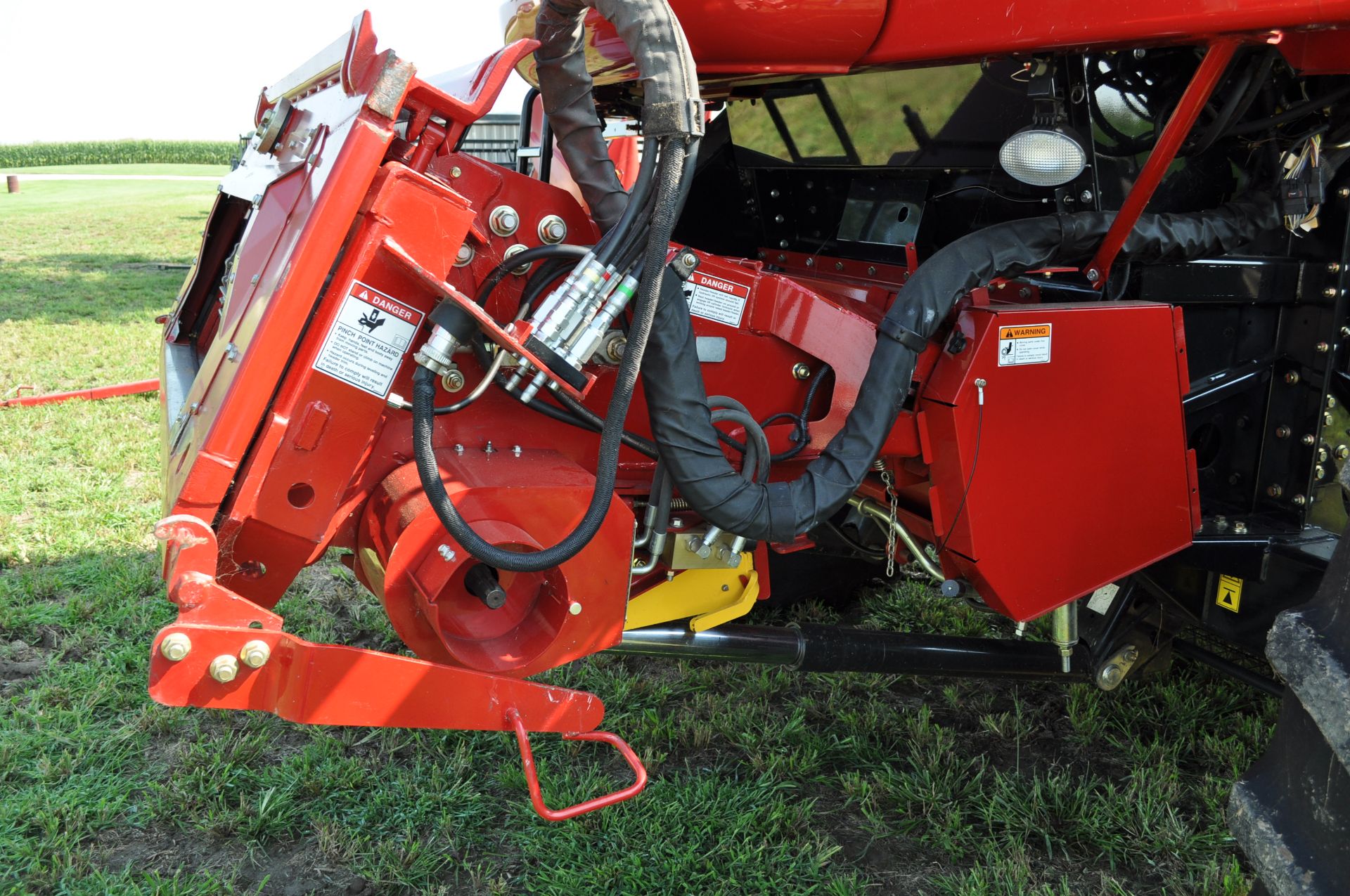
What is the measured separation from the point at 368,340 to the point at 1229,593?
1.90 meters

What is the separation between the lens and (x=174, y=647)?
155cm

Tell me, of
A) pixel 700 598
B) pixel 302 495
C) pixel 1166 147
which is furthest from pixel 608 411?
pixel 1166 147

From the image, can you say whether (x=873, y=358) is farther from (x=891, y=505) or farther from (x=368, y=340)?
(x=368, y=340)

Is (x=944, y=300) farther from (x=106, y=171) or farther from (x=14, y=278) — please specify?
(x=106, y=171)

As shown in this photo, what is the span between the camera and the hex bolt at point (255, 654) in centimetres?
161

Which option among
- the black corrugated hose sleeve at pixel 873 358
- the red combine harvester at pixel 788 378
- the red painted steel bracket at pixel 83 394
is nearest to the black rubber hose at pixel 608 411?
the red combine harvester at pixel 788 378

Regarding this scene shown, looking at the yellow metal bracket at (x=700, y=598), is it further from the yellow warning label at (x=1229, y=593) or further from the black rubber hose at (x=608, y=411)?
the yellow warning label at (x=1229, y=593)

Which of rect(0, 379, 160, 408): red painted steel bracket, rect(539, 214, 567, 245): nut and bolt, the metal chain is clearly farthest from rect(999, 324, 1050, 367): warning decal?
rect(0, 379, 160, 408): red painted steel bracket

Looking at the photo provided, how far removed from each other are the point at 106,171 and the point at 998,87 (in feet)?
110

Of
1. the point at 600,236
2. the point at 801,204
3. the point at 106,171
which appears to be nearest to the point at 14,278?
the point at 801,204

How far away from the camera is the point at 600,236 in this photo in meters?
1.87

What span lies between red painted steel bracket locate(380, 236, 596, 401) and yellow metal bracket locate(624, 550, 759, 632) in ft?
2.41

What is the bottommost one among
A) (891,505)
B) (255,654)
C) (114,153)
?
(114,153)

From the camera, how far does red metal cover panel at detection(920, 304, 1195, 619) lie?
6.66 ft
